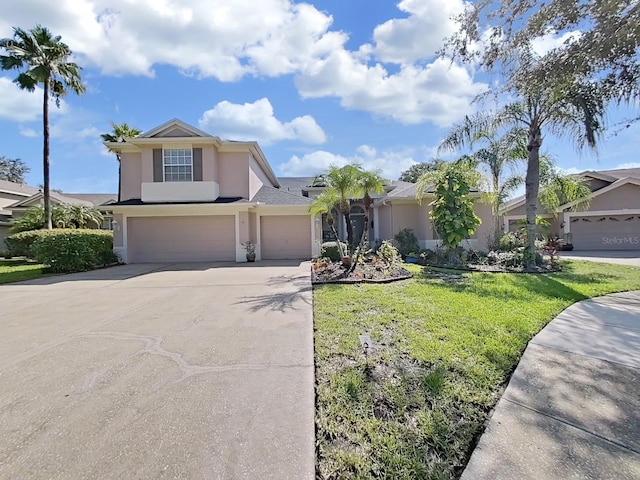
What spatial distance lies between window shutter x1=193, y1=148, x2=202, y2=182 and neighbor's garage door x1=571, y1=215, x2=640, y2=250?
931 inches

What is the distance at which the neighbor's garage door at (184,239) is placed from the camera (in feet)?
53.3

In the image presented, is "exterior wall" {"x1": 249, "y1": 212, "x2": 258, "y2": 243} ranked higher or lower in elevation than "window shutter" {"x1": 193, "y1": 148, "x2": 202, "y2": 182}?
lower

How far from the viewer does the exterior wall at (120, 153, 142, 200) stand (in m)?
16.8

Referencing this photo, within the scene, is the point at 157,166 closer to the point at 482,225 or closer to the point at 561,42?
the point at 561,42

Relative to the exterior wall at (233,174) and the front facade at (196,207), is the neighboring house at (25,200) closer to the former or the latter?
the front facade at (196,207)

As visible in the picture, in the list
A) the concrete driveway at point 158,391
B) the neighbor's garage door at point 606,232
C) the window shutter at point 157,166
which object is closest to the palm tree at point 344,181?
the concrete driveway at point 158,391

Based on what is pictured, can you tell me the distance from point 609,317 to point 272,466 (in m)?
6.48

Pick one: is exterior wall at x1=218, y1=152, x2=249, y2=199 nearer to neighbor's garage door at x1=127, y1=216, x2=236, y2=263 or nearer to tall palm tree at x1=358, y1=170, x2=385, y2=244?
neighbor's garage door at x1=127, y1=216, x2=236, y2=263

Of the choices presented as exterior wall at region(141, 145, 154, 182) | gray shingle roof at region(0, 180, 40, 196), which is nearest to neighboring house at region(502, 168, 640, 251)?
exterior wall at region(141, 145, 154, 182)

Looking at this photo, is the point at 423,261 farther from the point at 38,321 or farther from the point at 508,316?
the point at 38,321

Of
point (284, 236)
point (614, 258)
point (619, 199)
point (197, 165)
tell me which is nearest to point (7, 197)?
point (197, 165)

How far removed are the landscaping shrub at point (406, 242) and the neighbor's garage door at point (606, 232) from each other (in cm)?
1241

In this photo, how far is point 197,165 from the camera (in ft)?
52.4

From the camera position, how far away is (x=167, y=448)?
8.11ft
